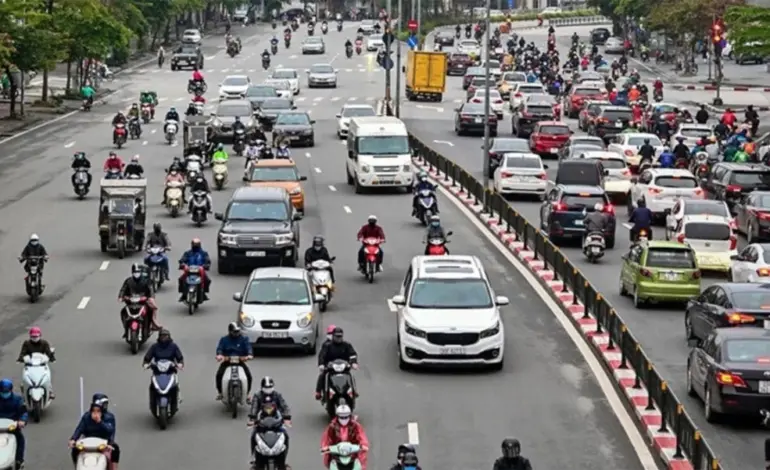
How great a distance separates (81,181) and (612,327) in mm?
25748

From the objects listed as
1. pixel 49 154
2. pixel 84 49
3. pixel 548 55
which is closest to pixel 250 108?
pixel 49 154

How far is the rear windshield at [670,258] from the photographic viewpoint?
33.5 meters

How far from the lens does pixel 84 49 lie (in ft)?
276

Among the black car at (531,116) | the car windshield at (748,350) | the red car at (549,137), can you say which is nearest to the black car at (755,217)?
the red car at (549,137)

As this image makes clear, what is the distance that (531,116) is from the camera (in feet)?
229

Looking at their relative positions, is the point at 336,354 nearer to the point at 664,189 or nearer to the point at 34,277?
the point at 34,277

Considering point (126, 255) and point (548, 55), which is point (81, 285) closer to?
point (126, 255)

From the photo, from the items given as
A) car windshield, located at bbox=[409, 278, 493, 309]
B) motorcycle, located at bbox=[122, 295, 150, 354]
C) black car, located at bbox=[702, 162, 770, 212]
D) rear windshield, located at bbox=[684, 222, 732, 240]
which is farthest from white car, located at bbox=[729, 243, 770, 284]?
motorcycle, located at bbox=[122, 295, 150, 354]

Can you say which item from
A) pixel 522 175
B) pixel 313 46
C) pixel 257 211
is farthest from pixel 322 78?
pixel 257 211

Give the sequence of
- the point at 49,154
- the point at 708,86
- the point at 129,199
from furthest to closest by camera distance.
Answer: the point at 708,86 < the point at 49,154 < the point at 129,199

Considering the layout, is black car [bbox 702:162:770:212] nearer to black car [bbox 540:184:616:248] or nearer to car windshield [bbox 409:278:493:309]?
black car [bbox 540:184:616:248]

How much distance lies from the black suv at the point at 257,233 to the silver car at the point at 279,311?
738 cm

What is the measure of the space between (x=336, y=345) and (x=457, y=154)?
137ft

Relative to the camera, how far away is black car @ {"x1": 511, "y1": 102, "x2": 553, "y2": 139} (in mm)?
69750
